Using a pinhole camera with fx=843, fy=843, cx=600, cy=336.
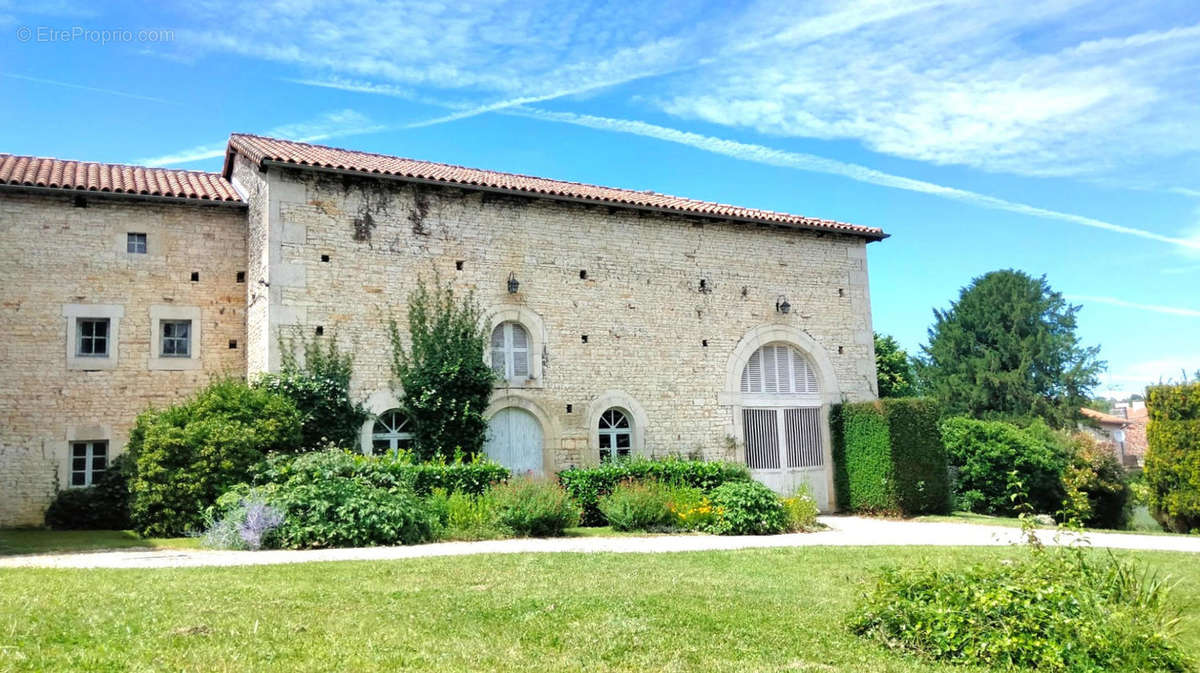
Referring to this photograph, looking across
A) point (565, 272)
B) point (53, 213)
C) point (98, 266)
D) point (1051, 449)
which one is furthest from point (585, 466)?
point (1051, 449)

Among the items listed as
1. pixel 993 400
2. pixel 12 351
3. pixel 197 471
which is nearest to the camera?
pixel 197 471

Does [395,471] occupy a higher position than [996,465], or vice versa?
[395,471]

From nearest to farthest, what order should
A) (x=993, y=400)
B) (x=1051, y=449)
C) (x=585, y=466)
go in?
(x=585, y=466) → (x=1051, y=449) → (x=993, y=400)

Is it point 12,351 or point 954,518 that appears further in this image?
point 954,518

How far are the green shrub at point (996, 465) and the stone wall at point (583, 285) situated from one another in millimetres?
3880

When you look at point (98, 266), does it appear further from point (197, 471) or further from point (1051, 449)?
point (1051, 449)

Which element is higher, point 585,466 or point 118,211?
point 118,211

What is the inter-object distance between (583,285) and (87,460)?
917 centimetres

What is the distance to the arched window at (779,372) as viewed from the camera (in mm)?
17781

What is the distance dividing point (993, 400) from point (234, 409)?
32.2 metres

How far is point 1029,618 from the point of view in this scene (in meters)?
5.30

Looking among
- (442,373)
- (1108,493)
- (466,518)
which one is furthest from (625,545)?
(1108,493)

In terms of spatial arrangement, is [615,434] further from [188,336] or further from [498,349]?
[188,336]

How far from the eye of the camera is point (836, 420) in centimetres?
1806
